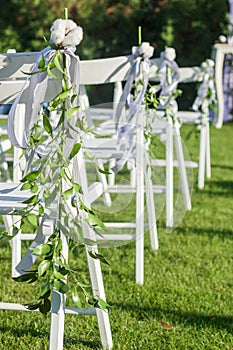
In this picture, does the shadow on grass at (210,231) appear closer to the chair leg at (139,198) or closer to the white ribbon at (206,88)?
the chair leg at (139,198)

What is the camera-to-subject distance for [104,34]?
1046cm

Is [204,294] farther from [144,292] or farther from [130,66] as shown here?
[130,66]

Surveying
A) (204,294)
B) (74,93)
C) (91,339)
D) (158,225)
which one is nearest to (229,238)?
(158,225)

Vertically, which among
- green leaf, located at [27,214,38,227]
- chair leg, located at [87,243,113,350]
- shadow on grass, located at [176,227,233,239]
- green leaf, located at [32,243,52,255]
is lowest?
shadow on grass, located at [176,227,233,239]

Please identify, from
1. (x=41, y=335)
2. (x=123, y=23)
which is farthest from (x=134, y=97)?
(x=123, y=23)

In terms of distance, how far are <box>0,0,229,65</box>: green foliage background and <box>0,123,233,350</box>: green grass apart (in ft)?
20.2

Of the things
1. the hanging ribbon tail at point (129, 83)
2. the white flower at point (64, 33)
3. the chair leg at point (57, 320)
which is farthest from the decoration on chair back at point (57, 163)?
the hanging ribbon tail at point (129, 83)

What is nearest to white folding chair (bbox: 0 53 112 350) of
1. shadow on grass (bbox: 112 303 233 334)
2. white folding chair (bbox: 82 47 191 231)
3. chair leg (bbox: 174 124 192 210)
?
shadow on grass (bbox: 112 303 233 334)

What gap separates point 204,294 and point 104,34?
777 cm

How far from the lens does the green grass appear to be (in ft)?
8.40

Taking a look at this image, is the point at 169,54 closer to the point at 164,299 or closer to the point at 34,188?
the point at 164,299

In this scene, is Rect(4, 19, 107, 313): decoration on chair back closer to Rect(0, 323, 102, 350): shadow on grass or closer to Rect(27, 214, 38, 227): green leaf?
Rect(27, 214, 38, 227): green leaf

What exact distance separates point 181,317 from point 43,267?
1045 mm

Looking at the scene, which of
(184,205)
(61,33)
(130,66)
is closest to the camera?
(61,33)
